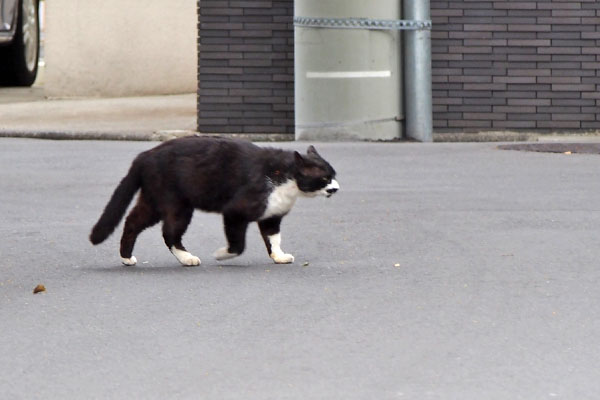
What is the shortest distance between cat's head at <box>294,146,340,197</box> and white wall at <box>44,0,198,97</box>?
513 inches

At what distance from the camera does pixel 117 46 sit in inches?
816

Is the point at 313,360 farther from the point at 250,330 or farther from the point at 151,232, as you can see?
the point at 151,232

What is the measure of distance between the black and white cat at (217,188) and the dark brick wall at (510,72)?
315 inches

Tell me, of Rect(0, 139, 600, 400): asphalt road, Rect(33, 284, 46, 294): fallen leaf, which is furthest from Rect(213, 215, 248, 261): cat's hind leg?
Rect(33, 284, 46, 294): fallen leaf

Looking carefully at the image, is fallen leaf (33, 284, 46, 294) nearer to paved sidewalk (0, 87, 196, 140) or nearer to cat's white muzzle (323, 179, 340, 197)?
cat's white muzzle (323, 179, 340, 197)

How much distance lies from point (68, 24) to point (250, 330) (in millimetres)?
14630

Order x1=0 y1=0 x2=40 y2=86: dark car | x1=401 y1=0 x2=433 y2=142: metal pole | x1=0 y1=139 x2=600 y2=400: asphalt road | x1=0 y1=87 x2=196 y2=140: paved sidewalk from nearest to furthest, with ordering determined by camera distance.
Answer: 1. x1=0 y1=139 x2=600 y2=400: asphalt road
2. x1=401 y1=0 x2=433 y2=142: metal pole
3. x1=0 y1=87 x2=196 y2=140: paved sidewalk
4. x1=0 y1=0 x2=40 y2=86: dark car

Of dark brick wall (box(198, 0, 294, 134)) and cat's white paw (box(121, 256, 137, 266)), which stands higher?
dark brick wall (box(198, 0, 294, 134))

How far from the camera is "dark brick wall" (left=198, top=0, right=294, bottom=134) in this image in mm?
16000

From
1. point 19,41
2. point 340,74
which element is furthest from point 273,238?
point 19,41

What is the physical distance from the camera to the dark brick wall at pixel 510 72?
1595 cm

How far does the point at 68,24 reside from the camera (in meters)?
20.5

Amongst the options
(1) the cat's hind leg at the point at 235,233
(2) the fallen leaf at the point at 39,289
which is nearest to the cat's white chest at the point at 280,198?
(1) the cat's hind leg at the point at 235,233

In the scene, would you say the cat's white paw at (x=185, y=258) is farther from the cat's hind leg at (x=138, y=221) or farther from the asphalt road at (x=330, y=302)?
the cat's hind leg at (x=138, y=221)
